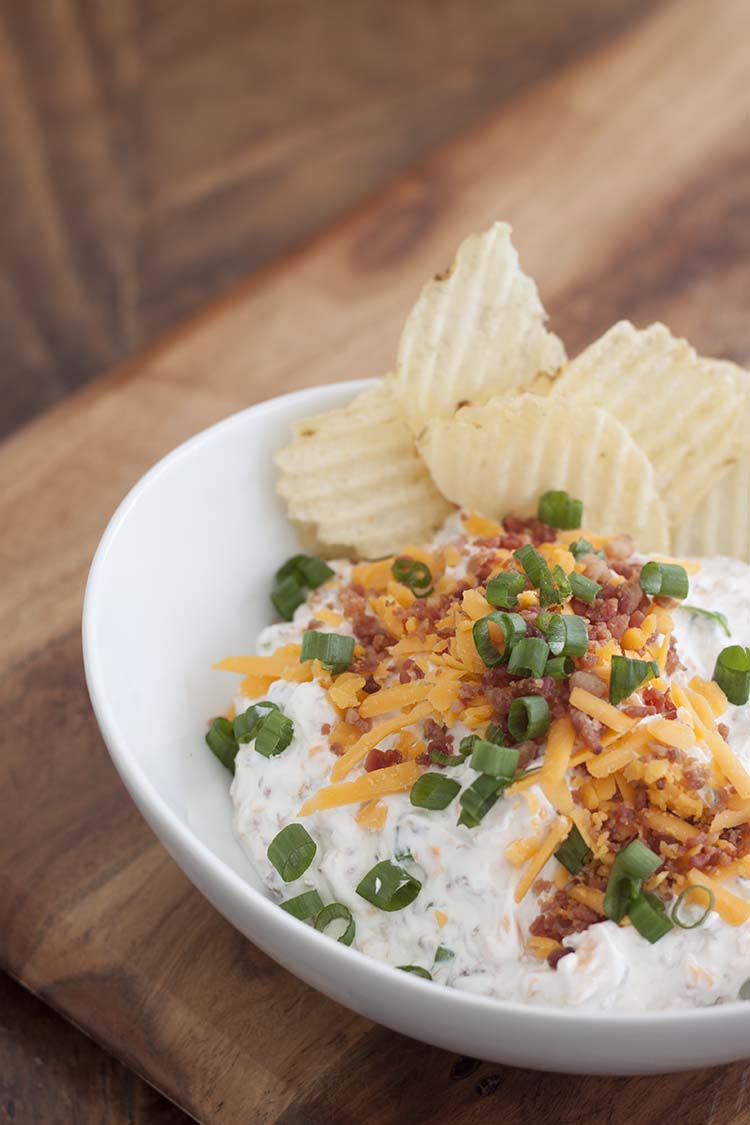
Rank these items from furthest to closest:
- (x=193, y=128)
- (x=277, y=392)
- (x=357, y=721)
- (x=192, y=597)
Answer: (x=193, y=128)
(x=277, y=392)
(x=192, y=597)
(x=357, y=721)

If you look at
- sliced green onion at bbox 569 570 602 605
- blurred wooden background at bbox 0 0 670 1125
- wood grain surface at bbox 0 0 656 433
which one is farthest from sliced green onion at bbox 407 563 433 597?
wood grain surface at bbox 0 0 656 433

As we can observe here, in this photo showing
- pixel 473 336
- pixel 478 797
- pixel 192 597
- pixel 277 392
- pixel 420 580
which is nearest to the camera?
pixel 478 797

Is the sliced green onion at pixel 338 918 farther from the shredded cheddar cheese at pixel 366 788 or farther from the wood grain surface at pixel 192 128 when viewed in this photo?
the wood grain surface at pixel 192 128

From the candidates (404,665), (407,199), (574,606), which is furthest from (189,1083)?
(407,199)

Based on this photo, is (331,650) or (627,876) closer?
(627,876)

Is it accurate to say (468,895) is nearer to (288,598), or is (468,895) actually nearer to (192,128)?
(288,598)

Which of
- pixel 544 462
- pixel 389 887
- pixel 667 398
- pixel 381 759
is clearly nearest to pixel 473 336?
pixel 544 462

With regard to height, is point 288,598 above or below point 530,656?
below

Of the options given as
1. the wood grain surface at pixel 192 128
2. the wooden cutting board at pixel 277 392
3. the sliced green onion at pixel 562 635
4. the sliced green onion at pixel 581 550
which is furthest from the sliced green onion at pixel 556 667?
the wood grain surface at pixel 192 128
